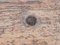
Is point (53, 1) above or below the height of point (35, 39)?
above

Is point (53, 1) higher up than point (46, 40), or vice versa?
point (53, 1)

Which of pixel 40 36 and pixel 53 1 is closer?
pixel 40 36

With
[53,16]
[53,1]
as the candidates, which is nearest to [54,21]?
[53,16]

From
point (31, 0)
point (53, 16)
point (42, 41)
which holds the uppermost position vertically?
point (31, 0)

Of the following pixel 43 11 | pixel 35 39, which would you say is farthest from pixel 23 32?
pixel 43 11

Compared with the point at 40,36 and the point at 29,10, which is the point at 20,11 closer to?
the point at 29,10

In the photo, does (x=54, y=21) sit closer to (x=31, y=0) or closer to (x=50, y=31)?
(x=50, y=31)
